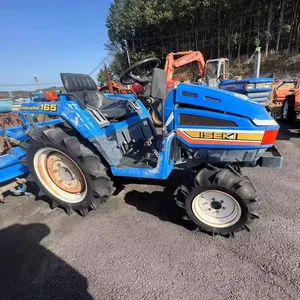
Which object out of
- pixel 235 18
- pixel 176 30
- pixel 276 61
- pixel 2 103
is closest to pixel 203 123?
pixel 2 103

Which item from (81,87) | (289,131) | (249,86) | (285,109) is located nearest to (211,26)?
(249,86)

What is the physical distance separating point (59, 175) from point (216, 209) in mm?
1862

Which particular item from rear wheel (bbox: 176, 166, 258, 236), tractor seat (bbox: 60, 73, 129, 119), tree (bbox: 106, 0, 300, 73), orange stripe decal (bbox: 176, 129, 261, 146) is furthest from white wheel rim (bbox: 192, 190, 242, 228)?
tree (bbox: 106, 0, 300, 73)

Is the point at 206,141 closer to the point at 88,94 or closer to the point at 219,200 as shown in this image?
the point at 219,200

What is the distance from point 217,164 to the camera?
2184 millimetres

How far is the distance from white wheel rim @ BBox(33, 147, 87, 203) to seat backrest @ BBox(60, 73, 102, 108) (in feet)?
3.61

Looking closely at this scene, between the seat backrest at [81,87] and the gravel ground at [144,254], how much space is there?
1.67 meters

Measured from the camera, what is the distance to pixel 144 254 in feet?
6.22

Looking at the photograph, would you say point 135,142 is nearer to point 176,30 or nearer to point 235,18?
point 235,18

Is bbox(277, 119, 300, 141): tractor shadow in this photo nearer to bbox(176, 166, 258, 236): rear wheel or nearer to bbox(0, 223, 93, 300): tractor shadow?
bbox(176, 166, 258, 236): rear wheel

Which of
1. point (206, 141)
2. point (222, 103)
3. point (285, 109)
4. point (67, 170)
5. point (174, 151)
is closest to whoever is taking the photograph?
point (222, 103)

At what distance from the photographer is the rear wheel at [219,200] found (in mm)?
1827

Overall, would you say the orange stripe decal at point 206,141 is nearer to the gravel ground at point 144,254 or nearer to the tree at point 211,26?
the gravel ground at point 144,254

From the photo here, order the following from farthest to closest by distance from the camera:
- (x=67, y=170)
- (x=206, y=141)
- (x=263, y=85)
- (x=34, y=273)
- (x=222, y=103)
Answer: (x=263, y=85), (x=67, y=170), (x=206, y=141), (x=222, y=103), (x=34, y=273)
